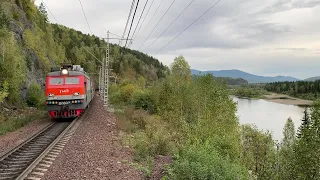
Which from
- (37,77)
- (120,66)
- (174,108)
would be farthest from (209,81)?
(120,66)

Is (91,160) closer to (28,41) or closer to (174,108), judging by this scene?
(174,108)

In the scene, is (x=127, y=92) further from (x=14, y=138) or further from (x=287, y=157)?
(x=14, y=138)

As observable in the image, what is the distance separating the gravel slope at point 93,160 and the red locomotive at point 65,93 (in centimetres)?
498

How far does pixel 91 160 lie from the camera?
907cm

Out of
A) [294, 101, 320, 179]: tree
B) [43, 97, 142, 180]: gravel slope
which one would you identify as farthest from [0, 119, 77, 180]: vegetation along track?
[294, 101, 320, 179]: tree

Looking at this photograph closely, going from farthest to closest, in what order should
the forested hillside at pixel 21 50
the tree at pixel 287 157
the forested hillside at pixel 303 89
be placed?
the forested hillside at pixel 303 89
the tree at pixel 287 157
the forested hillside at pixel 21 50

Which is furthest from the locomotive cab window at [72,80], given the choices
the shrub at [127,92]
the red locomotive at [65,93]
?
the shrub at [127,92]

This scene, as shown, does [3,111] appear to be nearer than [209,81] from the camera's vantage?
Yes

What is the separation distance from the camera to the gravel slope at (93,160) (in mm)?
7871

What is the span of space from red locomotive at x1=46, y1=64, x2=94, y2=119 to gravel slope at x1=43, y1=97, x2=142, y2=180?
16.3 feet

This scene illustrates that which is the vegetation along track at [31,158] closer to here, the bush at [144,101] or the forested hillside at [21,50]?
the forested hillside at [21,50]

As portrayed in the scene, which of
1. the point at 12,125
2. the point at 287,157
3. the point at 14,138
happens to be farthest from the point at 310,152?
the point at 12,125

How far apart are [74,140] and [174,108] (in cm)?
1911

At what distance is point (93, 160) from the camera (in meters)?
9.09
